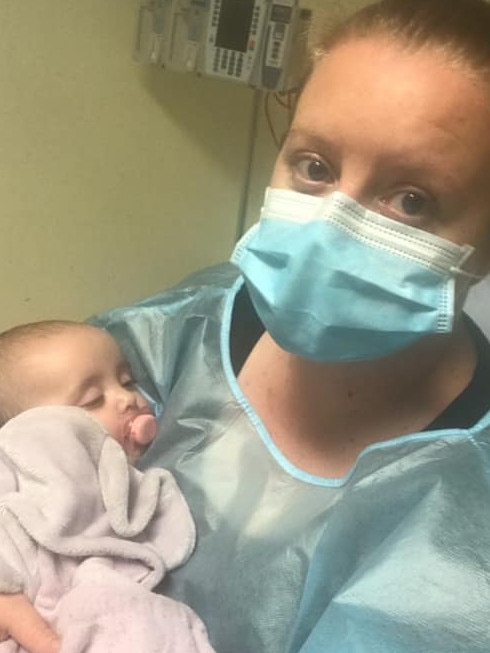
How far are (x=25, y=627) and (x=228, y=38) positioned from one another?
1.17 metres

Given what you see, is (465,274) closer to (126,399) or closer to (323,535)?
(323,535)

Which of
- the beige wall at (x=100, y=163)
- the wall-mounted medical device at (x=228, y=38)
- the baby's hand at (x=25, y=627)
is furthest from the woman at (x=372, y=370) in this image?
the beige wall at (x=100, y=163)

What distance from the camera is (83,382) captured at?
1.14m

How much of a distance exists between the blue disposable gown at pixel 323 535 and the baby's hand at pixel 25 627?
145 mm

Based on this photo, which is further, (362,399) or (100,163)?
(100,163)

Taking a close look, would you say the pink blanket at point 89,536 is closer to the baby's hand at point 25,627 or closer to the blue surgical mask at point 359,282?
the baby's hand at point 25,627

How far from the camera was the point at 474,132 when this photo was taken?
89 cm

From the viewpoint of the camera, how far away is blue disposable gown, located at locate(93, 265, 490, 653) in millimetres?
822

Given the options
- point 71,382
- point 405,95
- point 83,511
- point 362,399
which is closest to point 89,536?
point 83,511

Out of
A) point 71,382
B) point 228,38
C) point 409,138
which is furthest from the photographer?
point 228,38

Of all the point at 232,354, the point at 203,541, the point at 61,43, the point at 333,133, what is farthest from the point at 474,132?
the point at 61,43

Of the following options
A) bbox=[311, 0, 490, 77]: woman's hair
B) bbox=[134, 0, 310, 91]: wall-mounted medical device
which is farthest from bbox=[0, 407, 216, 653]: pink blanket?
bbox=[134, 0, 310, 91]: wall-mounted medical device

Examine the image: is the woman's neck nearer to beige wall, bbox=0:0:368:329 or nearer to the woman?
the woman

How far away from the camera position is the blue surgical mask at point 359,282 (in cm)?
89
